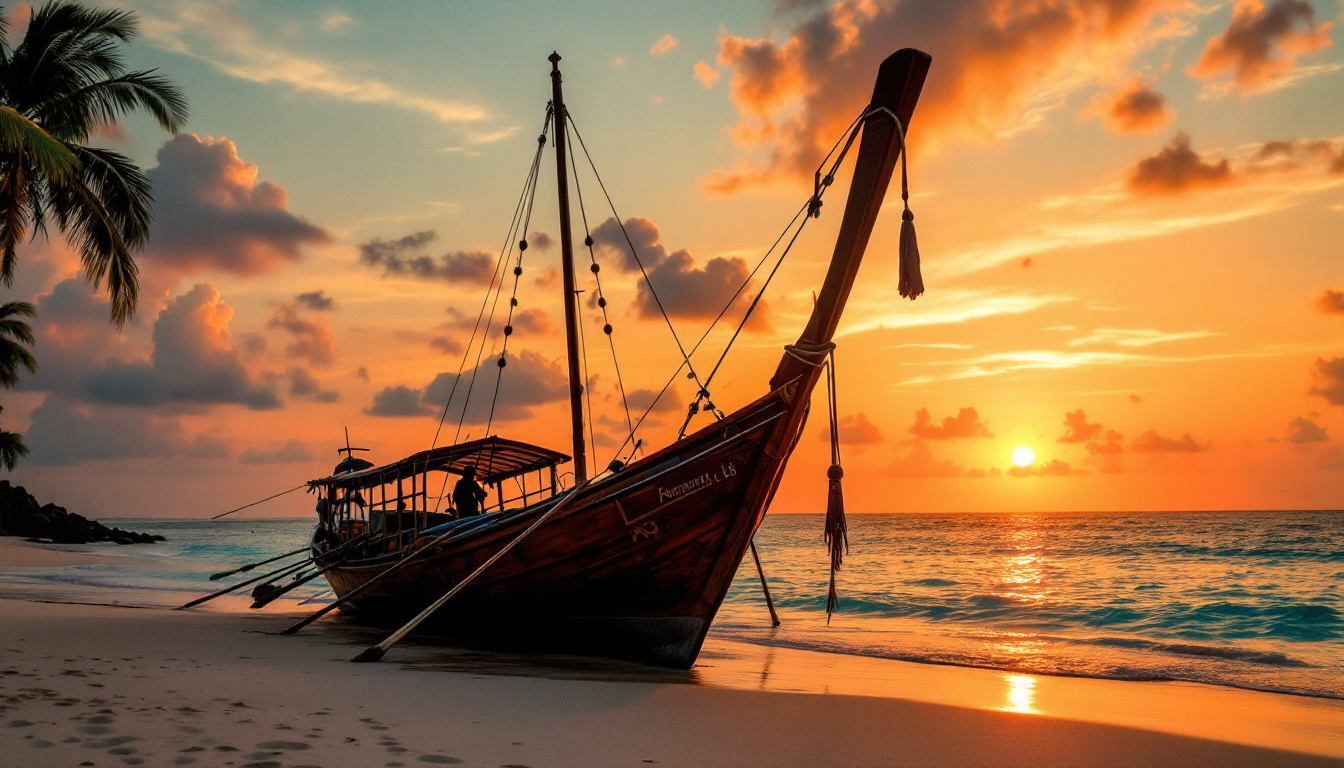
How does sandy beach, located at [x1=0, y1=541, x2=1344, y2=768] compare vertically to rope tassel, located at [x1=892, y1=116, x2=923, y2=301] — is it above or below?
below

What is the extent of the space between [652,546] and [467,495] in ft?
16.4

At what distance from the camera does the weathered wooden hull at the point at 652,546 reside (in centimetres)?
1005

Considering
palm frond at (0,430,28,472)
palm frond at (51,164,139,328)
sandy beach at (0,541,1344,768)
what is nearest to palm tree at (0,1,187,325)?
palm frond at (51,164,139,328)

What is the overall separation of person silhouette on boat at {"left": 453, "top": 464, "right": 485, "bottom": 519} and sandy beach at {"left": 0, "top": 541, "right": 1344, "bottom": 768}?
3050mm

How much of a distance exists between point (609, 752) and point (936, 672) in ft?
23.6

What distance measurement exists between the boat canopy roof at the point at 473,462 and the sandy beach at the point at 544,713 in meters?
3.29

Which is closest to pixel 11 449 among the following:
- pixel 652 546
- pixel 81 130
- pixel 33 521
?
pixel 33 521

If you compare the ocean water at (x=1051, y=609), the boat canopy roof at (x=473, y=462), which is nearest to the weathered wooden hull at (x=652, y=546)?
the boat canopy roof at (x=473, y=462)

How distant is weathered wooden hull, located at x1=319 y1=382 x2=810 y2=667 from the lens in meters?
10.1

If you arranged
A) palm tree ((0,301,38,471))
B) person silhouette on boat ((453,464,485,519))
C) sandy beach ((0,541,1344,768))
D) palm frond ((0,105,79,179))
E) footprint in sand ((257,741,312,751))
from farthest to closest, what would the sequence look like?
palm tree ((0,301,38,471)) → person silhouette on boat ((453,464,485,519)) → palm frond ((0,105,79,179)) → sandy beach ((0,541,1344,768)) → footprint in sand ((257,741,312,751))

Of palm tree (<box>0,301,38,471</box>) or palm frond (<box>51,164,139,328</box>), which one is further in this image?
palm tree (<box>0,301,38,471</box>)

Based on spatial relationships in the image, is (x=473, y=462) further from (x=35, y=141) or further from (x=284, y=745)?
(x=284, y=745)

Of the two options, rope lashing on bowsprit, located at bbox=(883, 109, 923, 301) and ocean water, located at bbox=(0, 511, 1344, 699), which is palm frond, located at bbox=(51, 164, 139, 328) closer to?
ocean water, located at bbox=(0, 511, 1344, 699)

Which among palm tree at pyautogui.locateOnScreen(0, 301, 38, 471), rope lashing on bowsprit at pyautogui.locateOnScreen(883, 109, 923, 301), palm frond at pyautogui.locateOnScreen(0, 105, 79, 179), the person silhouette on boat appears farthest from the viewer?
palm tree at pyautogui.locateOnScreen(0, 301, 38, 471)
